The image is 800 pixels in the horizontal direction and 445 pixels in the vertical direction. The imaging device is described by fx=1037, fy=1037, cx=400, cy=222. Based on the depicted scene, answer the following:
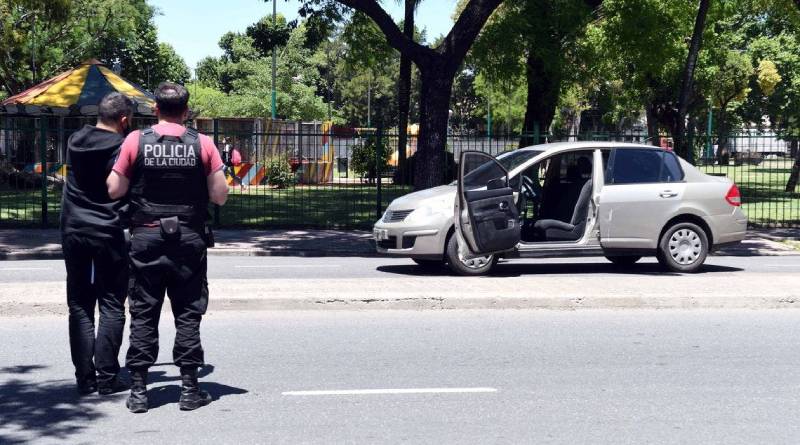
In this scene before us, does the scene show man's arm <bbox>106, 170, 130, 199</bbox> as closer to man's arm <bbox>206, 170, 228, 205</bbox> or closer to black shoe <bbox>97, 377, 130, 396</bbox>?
man's arm <bbox>206, 170, 228, 205</bbox>

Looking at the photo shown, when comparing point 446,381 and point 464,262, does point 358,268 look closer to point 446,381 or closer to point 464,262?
point 464,262

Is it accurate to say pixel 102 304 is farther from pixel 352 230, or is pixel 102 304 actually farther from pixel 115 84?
pixel 115 84

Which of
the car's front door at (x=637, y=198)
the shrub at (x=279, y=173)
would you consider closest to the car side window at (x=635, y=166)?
the car's front door at (x=637, y=198)

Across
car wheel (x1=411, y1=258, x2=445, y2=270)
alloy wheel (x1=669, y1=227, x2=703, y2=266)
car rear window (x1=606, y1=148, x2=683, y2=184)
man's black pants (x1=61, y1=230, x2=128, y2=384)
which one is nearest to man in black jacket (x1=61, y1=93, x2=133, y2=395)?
man's black pants (x1=61, y1=230, x2=128, y2=384)

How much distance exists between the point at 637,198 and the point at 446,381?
20.1 ft

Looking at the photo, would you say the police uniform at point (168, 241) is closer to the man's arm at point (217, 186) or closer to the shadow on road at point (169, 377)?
the man's arm at point (217, 186)

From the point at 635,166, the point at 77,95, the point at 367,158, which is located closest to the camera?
the point at 635,166

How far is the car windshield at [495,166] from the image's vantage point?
11.0m

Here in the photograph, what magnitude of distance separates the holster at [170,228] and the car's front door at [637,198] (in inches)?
286

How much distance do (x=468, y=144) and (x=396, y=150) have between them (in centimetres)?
294

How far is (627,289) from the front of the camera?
10211 mm

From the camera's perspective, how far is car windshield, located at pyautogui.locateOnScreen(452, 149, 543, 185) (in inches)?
432

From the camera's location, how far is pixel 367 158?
84.1 feet

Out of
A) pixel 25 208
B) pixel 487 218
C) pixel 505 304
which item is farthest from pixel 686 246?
pixel 25 208
